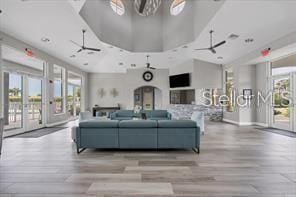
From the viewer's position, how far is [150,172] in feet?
10.8

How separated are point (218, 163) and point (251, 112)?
6.65 metres

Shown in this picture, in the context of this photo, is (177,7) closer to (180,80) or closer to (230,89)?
(180,80)

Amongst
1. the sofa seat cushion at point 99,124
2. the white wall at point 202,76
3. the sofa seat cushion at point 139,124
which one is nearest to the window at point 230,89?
the white wall at point 202,76

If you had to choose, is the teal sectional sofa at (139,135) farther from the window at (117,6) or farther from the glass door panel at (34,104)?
the window at (117,6)

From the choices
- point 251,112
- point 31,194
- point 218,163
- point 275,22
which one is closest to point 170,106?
point 251,112

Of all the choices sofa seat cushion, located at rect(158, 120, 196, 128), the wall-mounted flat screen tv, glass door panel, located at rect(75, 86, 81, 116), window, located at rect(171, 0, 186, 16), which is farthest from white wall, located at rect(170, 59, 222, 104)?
sofa seat cushion, located at rect(158, 120, 196, 128)

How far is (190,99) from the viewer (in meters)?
11.9

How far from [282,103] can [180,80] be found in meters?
5.35

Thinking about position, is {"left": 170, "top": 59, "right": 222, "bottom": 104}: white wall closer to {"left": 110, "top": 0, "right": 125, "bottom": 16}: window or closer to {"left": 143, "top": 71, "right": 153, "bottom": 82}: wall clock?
{"left": 143, "top": 71, "right": 153, "bottom": 82}: wall clock

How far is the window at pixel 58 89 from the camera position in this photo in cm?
970

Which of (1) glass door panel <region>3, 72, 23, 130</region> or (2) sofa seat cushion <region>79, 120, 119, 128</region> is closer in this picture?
(2) sofa seat cushion <region>79, 120, 119, 128</region>

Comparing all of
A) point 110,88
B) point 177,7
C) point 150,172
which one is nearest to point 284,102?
point 177,7

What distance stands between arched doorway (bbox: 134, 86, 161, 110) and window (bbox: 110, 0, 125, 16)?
5.41 meters

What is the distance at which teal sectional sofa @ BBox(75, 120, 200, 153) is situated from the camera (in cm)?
438
